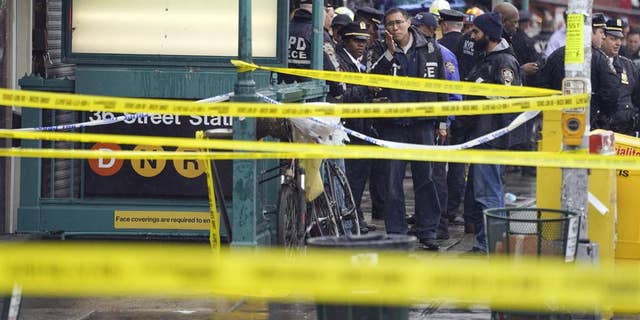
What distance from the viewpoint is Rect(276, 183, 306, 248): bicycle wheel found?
9742 mm

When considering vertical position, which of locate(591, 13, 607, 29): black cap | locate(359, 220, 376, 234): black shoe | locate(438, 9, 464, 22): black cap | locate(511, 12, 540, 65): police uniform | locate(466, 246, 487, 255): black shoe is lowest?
locate(466, 246, 487, 255): black shoe

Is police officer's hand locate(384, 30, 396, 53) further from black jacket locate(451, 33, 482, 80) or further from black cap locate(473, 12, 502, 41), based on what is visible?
black jacket locate(451, 33, 482, 80)

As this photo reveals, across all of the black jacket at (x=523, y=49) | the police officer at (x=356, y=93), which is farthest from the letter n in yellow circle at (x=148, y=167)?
the black jacket at (x=523, y=49)

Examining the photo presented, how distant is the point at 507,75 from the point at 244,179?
3.55 meters

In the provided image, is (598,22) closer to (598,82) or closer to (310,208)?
(598,82)

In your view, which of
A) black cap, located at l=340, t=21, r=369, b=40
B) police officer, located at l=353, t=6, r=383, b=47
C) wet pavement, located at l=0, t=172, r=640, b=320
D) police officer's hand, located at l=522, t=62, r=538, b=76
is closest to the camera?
wet pavement, located at l=0, t=172, r=640, b=320

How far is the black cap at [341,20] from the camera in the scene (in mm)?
14532

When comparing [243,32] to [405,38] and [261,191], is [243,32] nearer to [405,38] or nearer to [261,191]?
[261,191]

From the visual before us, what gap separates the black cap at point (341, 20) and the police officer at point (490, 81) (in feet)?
7.96

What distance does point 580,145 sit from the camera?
8508 millimetres

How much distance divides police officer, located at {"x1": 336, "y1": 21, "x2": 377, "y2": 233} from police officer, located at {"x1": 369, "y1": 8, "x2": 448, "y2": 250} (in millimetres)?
996

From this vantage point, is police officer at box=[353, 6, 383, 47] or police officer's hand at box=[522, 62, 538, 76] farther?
police officer at box=[353, 6, 383, 47]

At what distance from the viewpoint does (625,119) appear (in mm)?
13289

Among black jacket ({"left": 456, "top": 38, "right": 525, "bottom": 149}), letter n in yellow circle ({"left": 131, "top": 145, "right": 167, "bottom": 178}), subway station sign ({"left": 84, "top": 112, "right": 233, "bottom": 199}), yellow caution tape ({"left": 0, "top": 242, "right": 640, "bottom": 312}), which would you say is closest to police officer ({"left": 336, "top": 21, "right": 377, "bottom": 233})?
black jacket ({"left": 456, "top": 38, "right": 525, "bottom": 149})
